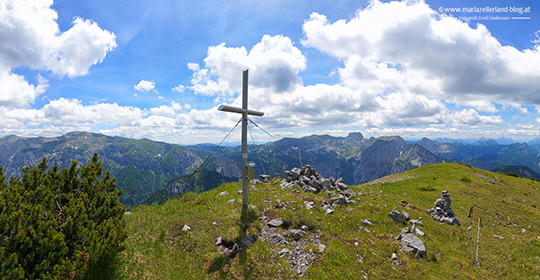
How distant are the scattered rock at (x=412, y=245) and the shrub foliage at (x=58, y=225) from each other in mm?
16702

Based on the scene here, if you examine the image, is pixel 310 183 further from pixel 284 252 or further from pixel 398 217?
pixel 284 252

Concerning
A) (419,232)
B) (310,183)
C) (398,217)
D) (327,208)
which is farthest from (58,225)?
(419,232)

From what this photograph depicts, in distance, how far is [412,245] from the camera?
48.4 ft

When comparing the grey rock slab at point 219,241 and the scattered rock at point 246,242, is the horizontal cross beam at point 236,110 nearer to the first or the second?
the grey rock slab at point 219,241

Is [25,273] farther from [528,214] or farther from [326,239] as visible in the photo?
[528,214]

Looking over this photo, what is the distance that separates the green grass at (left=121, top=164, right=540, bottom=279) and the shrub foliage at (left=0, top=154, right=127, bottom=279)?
2.49 metres

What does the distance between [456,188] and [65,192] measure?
172ft

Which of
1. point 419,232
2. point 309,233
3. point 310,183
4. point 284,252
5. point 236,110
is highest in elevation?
point 236,110

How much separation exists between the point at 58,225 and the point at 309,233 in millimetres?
13197

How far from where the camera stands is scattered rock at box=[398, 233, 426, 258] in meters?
14.2

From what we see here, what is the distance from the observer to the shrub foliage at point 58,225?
639 centimetres

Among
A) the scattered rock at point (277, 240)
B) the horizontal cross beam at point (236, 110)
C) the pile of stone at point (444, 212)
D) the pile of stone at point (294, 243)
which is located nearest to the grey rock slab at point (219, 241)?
the pile of stone at point (294, 243)

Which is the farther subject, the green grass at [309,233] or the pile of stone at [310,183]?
the pile of stone at [310,183]

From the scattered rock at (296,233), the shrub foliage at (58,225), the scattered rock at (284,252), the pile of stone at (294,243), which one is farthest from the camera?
the scattered rock at (296,233)
